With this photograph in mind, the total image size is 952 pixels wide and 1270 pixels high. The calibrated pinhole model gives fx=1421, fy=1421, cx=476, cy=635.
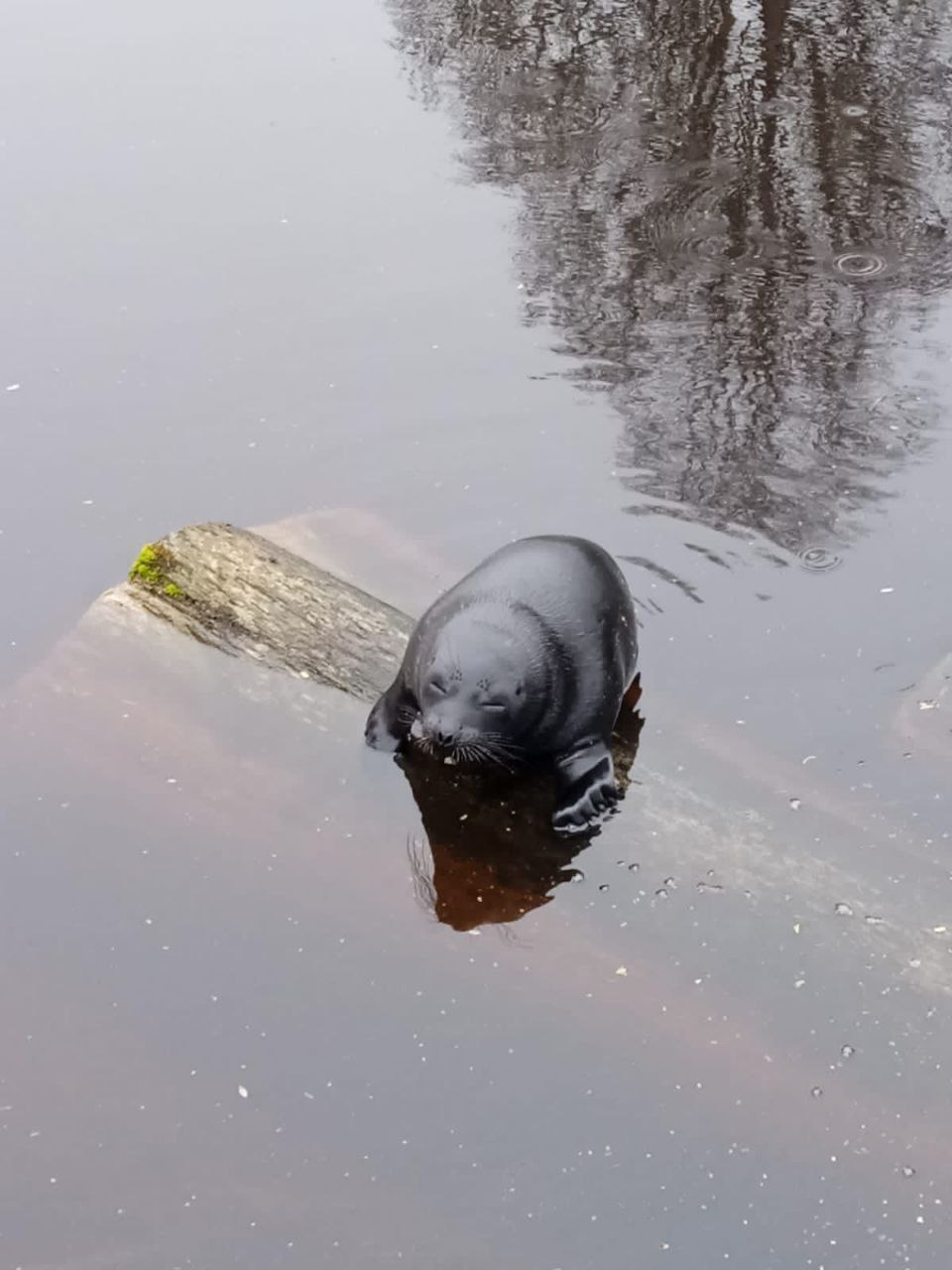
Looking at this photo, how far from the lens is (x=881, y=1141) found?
4.21 meters

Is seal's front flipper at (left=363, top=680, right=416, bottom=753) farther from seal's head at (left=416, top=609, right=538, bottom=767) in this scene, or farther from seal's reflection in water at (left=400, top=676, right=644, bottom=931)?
seal's head at (left=416, top=609, right=538, bottom=767)

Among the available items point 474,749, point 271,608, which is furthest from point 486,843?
point 271,608

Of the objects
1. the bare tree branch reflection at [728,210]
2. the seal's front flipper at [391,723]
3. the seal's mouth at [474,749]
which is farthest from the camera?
the bare tree branch reflection at [728,210]

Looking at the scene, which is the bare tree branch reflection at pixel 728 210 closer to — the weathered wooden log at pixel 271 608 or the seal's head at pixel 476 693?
the weathered wooden log at pixel 271 608

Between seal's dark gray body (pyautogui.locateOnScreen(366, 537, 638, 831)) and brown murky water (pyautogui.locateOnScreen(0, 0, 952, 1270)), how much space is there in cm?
23

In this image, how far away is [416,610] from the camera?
21.0 ft

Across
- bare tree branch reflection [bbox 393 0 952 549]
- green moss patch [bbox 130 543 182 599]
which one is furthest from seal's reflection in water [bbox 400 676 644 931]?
bare tree branch reflection [bbox 393 0 952 549]

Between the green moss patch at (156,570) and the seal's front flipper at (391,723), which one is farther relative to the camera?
the green moss patch at (156,570)

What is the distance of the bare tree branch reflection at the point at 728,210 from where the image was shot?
7.33 metres

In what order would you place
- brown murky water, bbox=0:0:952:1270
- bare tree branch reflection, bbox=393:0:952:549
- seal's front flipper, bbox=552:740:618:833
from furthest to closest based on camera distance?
bare tree branch reflection, bbox=393:0:952:549, seal's front flipper, bbox=552:740:618:833, brown murky water, bbox=0:0:952:1270

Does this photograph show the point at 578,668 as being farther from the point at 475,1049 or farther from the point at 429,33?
the point at 429,33

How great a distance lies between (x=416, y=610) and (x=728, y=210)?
4.26 meters

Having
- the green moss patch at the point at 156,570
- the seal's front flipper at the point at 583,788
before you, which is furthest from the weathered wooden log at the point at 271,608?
the seal's front flipper at the point at 583,788

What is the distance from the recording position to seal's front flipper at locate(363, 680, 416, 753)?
17.7 ft
